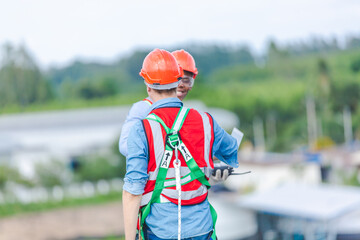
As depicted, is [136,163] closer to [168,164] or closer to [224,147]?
[168,164]

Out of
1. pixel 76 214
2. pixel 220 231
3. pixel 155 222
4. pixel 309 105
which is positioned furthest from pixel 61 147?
pixel 155 222

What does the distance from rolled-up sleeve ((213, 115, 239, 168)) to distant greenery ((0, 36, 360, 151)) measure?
1676cm

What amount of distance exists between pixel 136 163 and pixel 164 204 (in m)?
0.14

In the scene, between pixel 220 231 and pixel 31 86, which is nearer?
pixel 220 231

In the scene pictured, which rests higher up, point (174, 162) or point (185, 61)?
point (185, 61)

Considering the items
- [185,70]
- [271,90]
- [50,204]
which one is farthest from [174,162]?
[271,90]

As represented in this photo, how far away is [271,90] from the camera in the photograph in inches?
1026

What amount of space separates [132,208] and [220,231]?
7.30m

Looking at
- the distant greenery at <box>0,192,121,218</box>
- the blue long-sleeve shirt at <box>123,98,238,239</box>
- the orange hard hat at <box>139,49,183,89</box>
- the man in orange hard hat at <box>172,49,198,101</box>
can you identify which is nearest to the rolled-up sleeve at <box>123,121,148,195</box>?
the blue long-sleeve shirt at <box>123,98,238,239</box>

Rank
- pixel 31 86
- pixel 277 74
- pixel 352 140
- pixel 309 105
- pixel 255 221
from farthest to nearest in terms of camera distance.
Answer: pixel 277 74
pixel 31 86
pixel 309 105
pixel 352 140
pixel 255 221

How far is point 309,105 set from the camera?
821 inches

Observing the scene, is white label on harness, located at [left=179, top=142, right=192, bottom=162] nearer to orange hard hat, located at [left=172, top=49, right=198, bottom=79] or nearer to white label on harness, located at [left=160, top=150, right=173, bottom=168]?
white label on harness, located at [left=160, top=150, right=173, bottom=168]

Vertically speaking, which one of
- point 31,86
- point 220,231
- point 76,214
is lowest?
point 76,214

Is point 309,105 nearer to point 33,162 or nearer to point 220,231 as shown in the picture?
point 33,162
